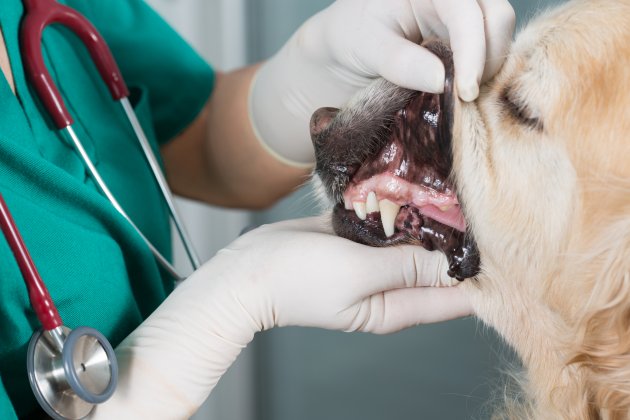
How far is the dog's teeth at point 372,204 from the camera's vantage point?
805 mm

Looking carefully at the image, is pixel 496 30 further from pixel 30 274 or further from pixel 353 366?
pixel 353 366

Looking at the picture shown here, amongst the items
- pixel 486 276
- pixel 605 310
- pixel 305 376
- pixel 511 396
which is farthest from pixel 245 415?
pixel 605 310

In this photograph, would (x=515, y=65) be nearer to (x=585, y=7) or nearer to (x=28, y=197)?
(x=585, y=7)

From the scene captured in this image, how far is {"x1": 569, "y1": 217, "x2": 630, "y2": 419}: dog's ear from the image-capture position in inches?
26.1

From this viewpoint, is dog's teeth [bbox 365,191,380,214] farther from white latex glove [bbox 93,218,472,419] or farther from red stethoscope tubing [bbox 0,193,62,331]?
red stethoscope tubing [bbox 0,193,62,331]

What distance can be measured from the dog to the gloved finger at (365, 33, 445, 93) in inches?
0.7

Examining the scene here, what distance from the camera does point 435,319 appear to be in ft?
2.76

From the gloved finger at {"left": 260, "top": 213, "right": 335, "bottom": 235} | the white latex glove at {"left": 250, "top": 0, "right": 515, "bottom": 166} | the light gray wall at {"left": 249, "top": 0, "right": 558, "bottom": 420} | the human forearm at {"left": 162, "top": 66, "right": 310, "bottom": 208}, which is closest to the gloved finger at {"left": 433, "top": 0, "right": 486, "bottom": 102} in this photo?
the white latex glove at {"left": 250, "top": 0, "right": 515, "bottom": 166}

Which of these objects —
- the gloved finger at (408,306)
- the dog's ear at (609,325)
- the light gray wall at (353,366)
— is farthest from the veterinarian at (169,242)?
the light gray wall at (353,366)

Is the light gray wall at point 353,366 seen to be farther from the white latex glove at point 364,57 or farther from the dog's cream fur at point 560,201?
the dog's cream fur at point 560,201

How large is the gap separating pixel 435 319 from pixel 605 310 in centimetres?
22

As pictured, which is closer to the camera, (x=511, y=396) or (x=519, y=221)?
(x=519, y=221)

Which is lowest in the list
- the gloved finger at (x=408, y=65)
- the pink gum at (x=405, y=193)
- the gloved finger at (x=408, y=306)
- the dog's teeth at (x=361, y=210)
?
the gloved finger at (x=408, y=306)

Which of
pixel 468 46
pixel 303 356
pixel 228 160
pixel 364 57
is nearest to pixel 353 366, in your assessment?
pixel 303 356
